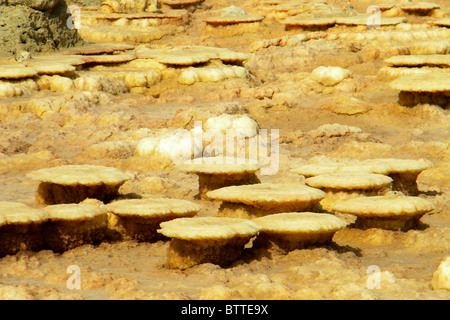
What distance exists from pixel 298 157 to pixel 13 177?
11.2ft

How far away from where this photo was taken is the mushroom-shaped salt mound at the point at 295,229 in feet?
17.1

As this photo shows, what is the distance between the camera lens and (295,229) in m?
5.18

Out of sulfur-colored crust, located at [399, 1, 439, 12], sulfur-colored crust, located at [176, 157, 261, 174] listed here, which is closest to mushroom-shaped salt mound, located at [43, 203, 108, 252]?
sulfur-colored crust, located at [176, 157, 261, 174]

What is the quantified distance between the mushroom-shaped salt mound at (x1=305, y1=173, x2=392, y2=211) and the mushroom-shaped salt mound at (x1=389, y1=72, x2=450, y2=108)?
13.4 ft

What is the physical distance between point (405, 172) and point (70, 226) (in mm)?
3464

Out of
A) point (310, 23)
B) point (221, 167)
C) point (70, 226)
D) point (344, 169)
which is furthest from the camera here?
point (310, 23)

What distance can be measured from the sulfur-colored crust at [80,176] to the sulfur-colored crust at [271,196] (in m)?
0.93

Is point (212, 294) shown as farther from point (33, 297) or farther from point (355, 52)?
point (355, 52)

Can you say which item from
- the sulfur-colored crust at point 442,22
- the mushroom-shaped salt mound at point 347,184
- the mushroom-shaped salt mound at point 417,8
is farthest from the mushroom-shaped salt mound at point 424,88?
the mushroom-shaped salt mound at point 417,8

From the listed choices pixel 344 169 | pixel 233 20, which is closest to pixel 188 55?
pixel 233 20

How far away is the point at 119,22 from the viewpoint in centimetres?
1606

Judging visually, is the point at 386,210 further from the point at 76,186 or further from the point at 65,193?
the point at 65,193

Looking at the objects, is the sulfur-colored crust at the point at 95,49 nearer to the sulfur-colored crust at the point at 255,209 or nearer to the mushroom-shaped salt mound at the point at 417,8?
the mushroom-shaped salt mound at the point at 417,8

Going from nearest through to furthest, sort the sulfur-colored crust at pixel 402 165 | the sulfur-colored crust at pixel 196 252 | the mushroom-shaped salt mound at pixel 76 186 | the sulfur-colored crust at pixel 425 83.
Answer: the sulfur-colored crust at pixel 196 252 < the mushroom-shaped salt mound at pixel 76 186 < the sulfur-colored crust at pixel 402 165 < the sulfur-colored crust at pixel 425 83
